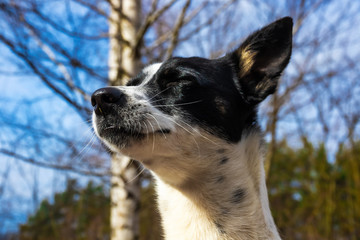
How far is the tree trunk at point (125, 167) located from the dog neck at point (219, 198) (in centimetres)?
126

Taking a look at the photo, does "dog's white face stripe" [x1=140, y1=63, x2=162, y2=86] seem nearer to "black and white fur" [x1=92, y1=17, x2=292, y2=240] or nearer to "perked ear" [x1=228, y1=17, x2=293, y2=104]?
"black and white fur" [x1=92, y1=17, x2=292, y2=240]

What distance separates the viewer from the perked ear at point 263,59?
2.11 meters

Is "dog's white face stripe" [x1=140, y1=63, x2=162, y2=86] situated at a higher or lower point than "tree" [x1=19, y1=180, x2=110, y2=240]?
lower

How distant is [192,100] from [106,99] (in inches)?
20.7

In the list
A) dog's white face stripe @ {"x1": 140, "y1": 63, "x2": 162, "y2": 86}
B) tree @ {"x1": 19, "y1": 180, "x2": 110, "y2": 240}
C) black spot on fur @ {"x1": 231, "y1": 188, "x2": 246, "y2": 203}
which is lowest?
black spot on fur @ {"x1": 231, "y1": 188, "x2": 246, "y2": 203}

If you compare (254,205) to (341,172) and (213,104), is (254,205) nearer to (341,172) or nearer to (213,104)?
(213,104)

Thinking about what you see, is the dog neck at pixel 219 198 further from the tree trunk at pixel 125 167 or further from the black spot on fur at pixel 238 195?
the tree trunk at pixel 125 167

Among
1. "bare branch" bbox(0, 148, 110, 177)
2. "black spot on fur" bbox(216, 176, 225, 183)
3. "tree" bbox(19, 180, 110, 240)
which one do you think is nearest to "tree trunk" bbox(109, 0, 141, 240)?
"bare branch" bbox(0, 148, 110, 177)

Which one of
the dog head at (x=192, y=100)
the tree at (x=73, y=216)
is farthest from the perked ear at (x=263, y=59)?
the tree at (x=73, y=216)

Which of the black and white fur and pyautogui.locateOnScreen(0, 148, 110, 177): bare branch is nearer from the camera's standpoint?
the black and white fur

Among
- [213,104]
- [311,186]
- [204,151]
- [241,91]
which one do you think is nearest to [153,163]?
[204,151]

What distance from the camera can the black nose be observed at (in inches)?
69.6

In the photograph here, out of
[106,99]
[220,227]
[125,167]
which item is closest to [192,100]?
[106,99]

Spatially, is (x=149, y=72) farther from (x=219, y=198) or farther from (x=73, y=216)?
(x=73, y=216)
